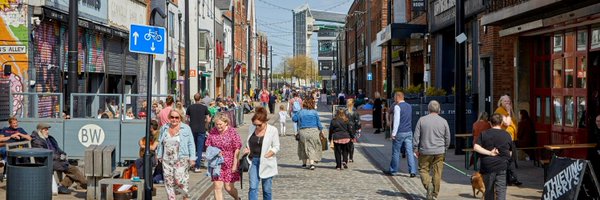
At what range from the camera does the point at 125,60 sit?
3189 centimetres

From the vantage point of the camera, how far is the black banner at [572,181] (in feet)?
30.6

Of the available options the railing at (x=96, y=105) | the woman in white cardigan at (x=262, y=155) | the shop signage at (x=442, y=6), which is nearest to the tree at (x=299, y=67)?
the shop signage at (x=442, y=6)

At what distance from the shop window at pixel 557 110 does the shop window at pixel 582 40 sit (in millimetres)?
1749

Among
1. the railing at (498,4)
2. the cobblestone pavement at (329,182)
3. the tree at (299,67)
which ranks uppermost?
the tree at (299,67)

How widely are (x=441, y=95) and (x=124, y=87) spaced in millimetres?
13565

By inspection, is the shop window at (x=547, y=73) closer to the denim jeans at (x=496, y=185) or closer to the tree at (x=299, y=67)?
the denim jeans at (x=496, y=185)

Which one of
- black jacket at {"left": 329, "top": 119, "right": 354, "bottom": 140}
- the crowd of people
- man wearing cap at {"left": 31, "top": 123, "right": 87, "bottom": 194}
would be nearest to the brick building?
the crowd of people

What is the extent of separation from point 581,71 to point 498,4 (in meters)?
2.51

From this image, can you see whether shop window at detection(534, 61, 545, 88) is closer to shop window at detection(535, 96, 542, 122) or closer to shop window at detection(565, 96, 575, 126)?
shop window at detection(535, 96, 542, 122)

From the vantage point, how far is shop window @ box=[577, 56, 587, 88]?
16.7 meters

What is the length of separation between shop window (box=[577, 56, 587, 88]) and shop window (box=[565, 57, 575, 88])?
1.03ft

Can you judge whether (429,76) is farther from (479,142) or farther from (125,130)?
(479,142)

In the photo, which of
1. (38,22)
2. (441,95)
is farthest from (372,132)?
(38,22)

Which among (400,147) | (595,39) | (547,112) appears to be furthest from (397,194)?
(547,112)
